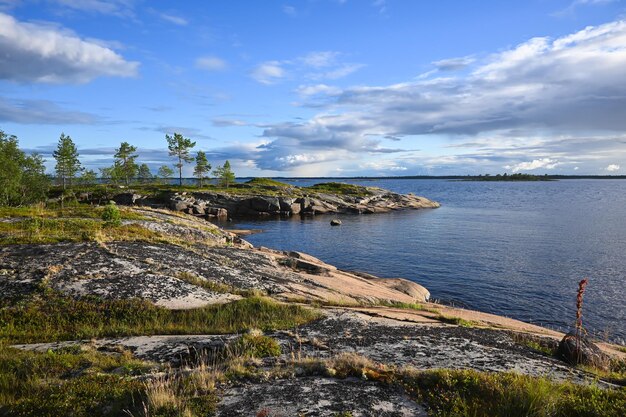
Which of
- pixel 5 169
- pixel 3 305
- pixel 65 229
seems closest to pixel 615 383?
pixel 3 305

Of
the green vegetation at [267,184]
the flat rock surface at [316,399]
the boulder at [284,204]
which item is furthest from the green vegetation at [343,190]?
the flat rock surface at [316,399]

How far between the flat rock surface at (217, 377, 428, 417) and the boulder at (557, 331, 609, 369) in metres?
6.63

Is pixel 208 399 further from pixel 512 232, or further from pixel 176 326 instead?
pixel 512 232

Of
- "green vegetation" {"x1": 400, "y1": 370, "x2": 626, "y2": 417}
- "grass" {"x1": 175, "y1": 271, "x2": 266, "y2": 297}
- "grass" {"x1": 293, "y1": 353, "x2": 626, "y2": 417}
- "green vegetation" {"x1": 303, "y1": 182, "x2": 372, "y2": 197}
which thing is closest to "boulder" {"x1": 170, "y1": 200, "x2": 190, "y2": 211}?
"green vegetation" {"x1": 303, "y1": 182, "x2": 372, "y2": 197}

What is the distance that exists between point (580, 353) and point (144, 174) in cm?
18308

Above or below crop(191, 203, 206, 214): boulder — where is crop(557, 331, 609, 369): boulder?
above

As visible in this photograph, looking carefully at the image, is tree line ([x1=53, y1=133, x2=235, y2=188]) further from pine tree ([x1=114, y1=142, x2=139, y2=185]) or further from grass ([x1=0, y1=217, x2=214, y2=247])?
grass ([x1=0, y1=217, x2=214, y2=247])

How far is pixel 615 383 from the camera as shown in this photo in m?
8.82

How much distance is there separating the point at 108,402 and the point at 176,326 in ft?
20.0

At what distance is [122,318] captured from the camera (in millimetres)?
13430

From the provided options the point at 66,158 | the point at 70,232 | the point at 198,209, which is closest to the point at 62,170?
the point at 66,158

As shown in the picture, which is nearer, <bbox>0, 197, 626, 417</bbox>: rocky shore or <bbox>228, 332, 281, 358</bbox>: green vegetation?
<bbox>0, 197, 626, 417</bbox>: rocky shore

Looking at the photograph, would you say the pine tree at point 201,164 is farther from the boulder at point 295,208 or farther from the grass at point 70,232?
the grass at point 70,232

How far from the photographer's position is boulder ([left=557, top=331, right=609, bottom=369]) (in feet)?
34.6
